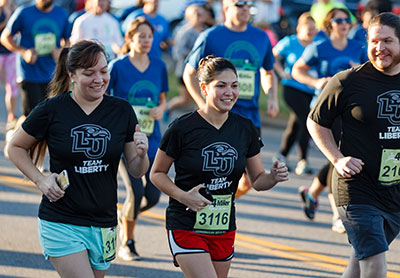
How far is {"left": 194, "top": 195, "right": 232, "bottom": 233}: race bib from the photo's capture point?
425 cm

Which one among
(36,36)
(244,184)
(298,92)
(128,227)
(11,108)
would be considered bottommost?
(128,227)

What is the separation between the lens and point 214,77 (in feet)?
14.1

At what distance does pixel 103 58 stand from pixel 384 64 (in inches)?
60.9

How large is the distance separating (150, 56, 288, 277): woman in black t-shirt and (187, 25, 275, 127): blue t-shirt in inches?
83.3

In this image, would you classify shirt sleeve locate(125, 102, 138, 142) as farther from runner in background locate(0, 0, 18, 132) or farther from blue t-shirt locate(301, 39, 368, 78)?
runner in background locate(0, 0, 18, 132)

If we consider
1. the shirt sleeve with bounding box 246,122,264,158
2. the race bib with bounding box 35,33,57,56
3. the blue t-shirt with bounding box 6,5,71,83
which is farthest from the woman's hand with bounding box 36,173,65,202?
the race bib with bounding box 35,33,57,56

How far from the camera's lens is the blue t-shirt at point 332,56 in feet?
24.2

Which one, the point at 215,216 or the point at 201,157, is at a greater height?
the point at 201,157

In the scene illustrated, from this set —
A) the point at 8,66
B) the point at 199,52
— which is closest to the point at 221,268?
the point at 199,52

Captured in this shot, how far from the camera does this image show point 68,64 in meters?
4.27

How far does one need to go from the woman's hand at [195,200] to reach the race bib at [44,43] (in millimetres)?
5474

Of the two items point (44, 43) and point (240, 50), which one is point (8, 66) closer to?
point (44, 43)

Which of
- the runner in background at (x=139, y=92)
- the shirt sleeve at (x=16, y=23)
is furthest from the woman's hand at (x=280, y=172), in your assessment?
the shirt sleeve at (x=16, y=23)

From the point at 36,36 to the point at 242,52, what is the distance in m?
3.43
